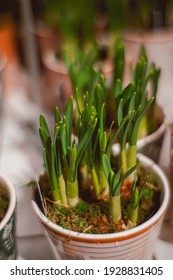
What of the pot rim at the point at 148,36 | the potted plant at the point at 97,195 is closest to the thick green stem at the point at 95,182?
the potted plant at the point at 97,195

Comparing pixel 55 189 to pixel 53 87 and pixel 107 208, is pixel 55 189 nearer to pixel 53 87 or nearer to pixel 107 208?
pixel 107 208

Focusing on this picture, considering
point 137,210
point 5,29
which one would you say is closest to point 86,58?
point 137,210

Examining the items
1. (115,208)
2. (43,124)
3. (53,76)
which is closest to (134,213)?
(115,208)

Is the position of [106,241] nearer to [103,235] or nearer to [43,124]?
[103,235]

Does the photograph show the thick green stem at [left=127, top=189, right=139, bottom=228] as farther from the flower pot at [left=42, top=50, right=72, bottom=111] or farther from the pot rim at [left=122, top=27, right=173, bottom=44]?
the pot rim at [left=122, top=27, right=173, bottom=44]

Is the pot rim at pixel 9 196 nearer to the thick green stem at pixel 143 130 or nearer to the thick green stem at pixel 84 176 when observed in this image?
the thick green stem at pixel 84 176
